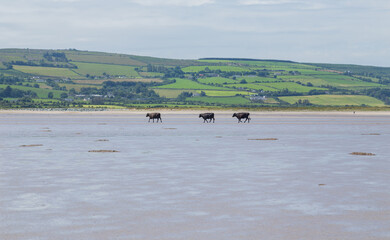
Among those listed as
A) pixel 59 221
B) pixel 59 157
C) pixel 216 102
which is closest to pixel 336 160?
pixel 59 157

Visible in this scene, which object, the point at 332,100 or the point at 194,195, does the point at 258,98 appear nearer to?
the point at 332,100

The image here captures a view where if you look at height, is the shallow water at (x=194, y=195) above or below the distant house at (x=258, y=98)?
above

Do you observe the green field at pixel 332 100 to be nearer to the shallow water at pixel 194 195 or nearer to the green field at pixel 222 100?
the green field at pixel 222 100

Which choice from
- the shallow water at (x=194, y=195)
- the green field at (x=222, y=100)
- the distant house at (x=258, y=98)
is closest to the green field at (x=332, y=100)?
the distant house at (x=258, y=98)

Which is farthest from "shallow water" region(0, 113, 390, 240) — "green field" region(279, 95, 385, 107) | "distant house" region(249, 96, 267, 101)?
"distant house" region(249, 96, 267, 101)

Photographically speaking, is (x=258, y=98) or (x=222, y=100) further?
(x=258, y=98)

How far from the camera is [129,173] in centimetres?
2258

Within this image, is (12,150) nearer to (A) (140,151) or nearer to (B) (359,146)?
(A) (140,151)

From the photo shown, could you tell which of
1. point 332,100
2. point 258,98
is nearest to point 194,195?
point 258,98

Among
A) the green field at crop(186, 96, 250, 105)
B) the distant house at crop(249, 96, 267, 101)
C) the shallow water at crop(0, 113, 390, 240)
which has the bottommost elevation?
the green field at crop(186, 96, 250, 105)

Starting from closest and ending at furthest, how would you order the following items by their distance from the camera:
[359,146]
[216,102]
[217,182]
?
[217,182], [359,146], [216,102]

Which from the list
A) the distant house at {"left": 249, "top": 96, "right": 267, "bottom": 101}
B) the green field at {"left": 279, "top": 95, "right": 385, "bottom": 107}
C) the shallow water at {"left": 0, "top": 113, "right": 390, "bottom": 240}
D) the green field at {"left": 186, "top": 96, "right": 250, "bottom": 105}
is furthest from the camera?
the distant house at {"left": 249, "top": 96, "right": 267, "bottom": 101}

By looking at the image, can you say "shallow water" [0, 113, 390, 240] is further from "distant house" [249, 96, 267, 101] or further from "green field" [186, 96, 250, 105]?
"distant house" [249, 96, 267, 101]

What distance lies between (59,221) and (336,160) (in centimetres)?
1631
